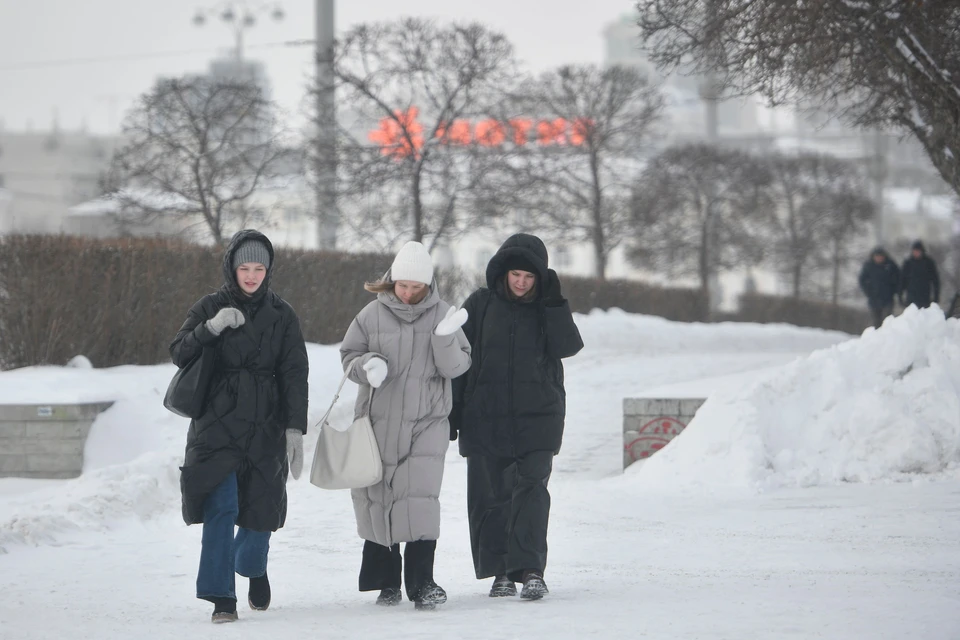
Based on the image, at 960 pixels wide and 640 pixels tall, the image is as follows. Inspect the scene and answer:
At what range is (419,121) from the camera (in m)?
20.1

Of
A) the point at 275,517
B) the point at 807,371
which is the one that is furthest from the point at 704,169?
the point at 275,517

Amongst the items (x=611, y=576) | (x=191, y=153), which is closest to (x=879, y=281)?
(x=191, y=153)

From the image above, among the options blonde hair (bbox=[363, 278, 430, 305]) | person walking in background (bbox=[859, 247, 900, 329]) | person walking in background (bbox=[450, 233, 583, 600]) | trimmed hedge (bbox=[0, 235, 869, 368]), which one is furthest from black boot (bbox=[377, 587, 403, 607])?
person walking in background (bbox=[859, 247, 900, 329])

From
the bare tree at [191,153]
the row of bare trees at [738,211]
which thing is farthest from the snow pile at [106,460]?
the row of bare trees at [738,211]

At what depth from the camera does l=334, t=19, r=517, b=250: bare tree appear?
19031mm

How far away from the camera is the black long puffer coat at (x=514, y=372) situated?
626 centimetres

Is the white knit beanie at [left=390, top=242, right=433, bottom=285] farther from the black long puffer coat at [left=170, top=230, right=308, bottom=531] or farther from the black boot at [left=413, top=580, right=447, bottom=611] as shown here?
the black boot at [left=413, top=580, right=447, bottom=611]

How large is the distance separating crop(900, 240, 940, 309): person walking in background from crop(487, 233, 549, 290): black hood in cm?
1395

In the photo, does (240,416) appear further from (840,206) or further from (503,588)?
(840,206)

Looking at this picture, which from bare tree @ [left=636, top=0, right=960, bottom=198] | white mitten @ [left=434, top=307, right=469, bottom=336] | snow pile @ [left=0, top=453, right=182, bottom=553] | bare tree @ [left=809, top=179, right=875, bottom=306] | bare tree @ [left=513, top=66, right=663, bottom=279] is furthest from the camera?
bare tree @ [left=809, top=179, right=875, bottom=306]

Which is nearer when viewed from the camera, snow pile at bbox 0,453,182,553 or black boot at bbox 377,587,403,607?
black boot at bbox 377,587,403,607

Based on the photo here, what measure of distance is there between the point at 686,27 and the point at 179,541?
6.76m

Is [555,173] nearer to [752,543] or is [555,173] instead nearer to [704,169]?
[704,169]

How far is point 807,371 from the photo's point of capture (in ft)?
33.6
